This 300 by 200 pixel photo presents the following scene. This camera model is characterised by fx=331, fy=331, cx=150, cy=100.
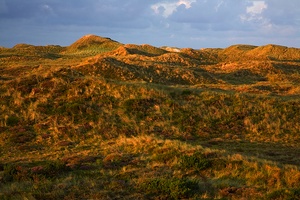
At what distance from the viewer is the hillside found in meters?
11.3

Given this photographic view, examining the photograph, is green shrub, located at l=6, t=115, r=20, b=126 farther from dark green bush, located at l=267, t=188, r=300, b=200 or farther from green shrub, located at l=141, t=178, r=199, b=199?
dark green bush, located at l=267, t=188, r=300, b=200

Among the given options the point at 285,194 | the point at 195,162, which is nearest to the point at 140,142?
the point at 195,162

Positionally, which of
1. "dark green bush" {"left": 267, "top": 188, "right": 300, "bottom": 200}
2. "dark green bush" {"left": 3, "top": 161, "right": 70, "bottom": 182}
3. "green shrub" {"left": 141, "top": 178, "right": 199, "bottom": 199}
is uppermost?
"dark green bush" {"left": 267, "top": 188, "right": 300, "bottom": 200}

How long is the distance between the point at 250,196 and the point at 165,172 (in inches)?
145

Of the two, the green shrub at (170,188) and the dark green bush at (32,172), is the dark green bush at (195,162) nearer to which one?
the green shrub at (170,188)

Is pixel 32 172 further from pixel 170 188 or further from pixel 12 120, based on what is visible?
pixel 12 120

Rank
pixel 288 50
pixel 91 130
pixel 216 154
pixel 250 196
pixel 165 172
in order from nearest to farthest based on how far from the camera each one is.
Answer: pixel 250 196 < pixel 165 172 < pixel 216 154 < pixel 91 130 < pixel 288 50

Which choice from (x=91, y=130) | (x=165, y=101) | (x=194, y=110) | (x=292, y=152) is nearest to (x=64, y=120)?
(x=91, y=130)

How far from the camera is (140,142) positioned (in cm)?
1780

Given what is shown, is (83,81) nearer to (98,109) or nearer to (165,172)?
(98,109)

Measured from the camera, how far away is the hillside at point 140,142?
1126 cm

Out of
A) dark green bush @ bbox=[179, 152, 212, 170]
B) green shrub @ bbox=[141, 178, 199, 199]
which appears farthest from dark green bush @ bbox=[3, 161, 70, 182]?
dark green bush @ bbox=[179, 152, 212, 170]

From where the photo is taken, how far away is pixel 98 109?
2467 cm

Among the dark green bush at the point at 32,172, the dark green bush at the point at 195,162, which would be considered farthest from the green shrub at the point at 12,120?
the dark green bush at the point at 195,162
